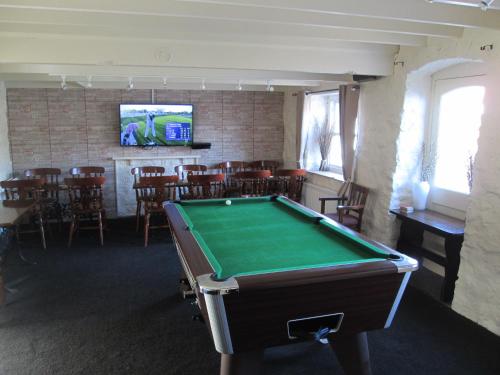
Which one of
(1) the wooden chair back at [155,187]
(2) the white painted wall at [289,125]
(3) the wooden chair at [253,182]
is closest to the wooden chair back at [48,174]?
(1) the wooden chair back at [155,187]

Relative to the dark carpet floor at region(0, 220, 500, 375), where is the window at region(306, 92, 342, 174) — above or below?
above

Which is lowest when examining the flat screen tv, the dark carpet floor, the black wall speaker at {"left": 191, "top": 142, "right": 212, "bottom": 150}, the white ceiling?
the dark carpet floor

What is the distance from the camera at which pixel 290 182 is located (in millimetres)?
6395

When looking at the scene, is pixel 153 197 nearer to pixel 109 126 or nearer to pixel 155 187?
pixel 155 187

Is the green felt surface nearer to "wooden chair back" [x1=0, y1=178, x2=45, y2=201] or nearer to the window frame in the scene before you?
the window frame

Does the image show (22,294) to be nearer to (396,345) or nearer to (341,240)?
(341,240)

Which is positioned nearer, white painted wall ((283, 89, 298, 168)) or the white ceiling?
the white ceiling

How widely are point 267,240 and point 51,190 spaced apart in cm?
468

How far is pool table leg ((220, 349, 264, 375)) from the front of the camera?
236cm

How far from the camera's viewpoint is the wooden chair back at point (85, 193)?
563cm

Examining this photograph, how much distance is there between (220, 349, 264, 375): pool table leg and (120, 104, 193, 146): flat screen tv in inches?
215

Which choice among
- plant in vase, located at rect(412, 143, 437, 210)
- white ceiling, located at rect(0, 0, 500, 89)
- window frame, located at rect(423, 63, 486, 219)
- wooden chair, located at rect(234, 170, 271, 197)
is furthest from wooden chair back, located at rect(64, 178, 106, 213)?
window frame, located at rect(423, 63, 486, 219)

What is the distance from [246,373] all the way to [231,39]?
3068 millimetres

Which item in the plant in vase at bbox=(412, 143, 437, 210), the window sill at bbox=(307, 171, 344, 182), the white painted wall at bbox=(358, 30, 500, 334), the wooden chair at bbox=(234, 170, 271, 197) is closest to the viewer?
→ the white painted wall at bbox=(358, 30, 500, 334)
